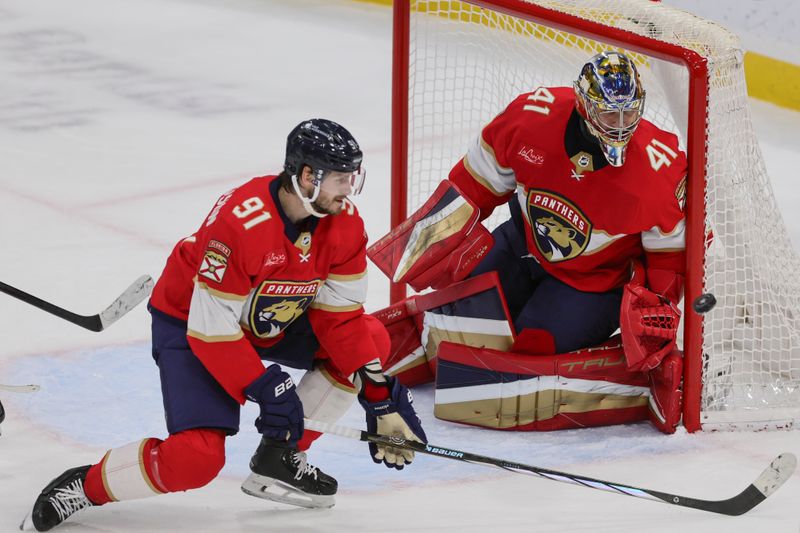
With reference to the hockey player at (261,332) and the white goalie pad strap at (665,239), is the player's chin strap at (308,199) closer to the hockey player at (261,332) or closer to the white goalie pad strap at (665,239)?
the hockey player at (261,332)

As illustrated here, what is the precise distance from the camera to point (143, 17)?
7133 millimetres

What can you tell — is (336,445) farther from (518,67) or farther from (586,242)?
(518,67)

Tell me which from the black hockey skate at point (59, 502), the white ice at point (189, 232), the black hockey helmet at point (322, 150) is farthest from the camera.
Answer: the white ice at point (189, 232)

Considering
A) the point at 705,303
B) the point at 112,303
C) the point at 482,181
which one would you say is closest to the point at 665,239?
the point at 705,303

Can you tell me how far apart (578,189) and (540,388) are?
18.6 inches

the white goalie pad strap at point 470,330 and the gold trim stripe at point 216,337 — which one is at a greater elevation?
the gold trim stripe at point 216,337

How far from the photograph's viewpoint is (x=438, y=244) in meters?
3.64

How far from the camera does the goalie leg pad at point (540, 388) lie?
353cm

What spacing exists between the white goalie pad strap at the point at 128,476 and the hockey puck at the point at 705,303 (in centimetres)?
125

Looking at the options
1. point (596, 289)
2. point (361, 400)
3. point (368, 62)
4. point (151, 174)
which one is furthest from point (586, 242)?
point (368, 62)

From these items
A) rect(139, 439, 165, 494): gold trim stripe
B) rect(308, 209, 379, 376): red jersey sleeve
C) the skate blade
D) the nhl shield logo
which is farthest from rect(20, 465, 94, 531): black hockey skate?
the nhl shield logo

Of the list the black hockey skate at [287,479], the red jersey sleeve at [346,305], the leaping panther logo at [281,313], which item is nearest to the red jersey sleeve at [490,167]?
the red jersey sleeve at [346,305]

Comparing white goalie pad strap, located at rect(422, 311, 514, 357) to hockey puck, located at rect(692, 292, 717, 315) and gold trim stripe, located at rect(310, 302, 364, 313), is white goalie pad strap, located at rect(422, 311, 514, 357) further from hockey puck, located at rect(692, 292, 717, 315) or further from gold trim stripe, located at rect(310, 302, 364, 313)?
gold trim stripe, located at rect(310, 302, 364, 313)

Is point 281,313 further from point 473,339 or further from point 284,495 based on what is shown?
point 473,339
